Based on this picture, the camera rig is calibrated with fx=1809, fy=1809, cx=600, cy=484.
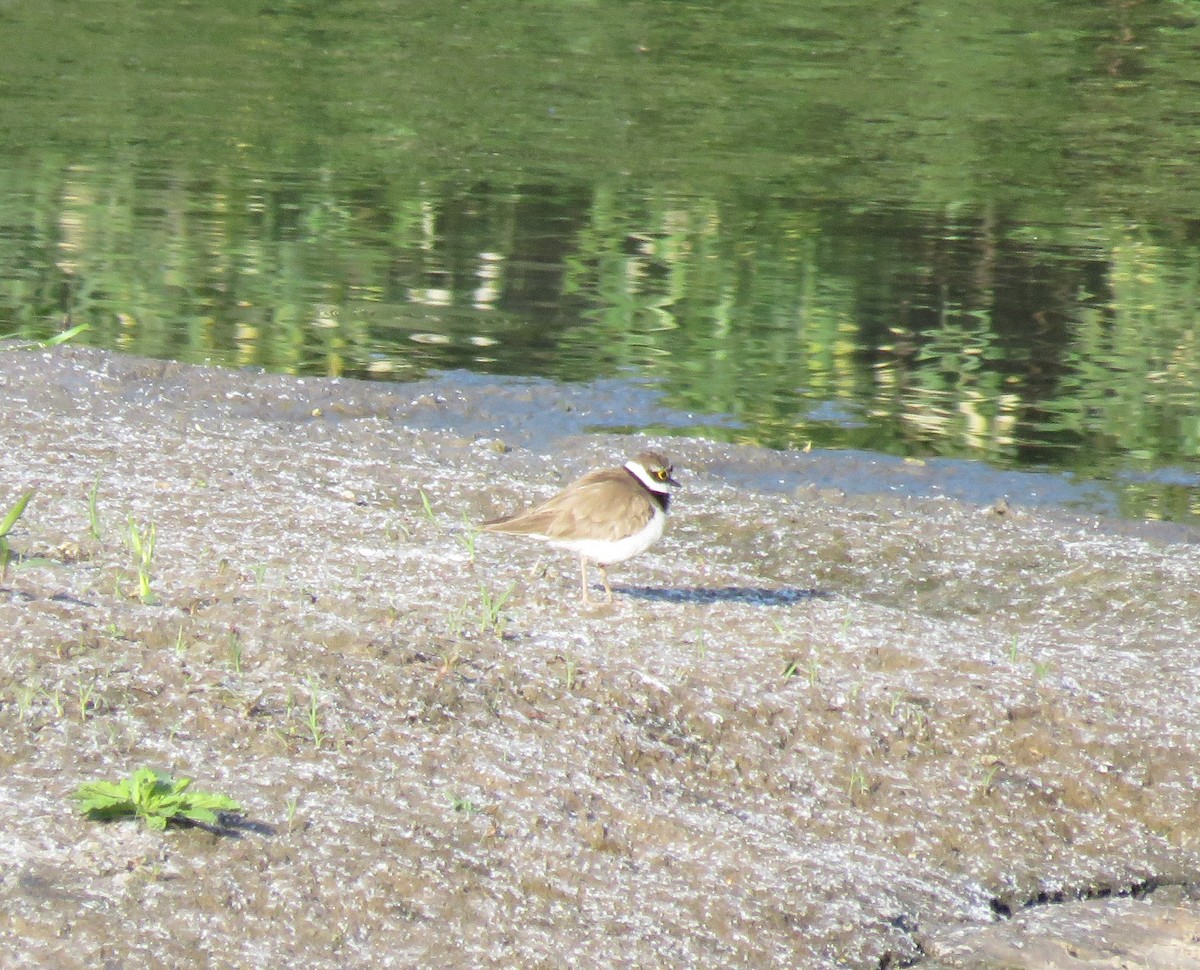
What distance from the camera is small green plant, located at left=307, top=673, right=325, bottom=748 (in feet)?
14.4

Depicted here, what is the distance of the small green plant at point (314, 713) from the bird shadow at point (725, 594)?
57.2 inches

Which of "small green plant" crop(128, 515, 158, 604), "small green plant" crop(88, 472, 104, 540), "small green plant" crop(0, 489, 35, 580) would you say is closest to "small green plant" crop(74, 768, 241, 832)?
"small green plant" crop(0, 489, 35, 580)

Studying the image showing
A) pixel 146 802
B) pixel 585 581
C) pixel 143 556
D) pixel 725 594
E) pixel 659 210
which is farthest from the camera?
pixel 659 210

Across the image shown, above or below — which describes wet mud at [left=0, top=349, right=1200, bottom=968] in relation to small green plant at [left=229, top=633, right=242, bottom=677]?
below

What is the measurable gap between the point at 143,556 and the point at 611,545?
1.36m

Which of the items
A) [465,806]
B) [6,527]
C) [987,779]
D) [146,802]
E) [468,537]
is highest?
[6,527]

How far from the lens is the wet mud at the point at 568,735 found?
3.88 metres

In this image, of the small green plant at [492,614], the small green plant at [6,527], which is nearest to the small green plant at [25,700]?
Answer: the small green plant at [6,527]

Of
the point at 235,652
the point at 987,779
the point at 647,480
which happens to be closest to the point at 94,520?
the point at 235,652

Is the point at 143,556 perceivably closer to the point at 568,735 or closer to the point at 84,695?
the point at 84,695

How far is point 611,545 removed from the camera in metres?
5.40

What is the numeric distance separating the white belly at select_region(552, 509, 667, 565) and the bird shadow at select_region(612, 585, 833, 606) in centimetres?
28

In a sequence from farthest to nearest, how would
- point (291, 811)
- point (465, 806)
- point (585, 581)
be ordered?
point (585, 581) < point (465, 806) < point (291, 811)

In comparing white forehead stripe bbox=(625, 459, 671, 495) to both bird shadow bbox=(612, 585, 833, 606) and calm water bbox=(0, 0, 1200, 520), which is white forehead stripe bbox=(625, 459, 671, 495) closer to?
bird shadow bbox=(612, 585, 833, 606)
